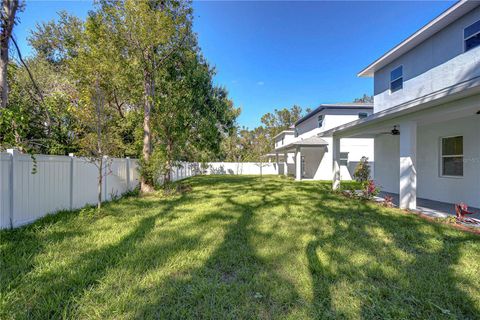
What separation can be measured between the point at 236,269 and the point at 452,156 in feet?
27.5

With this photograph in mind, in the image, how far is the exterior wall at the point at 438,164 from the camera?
6754 mm

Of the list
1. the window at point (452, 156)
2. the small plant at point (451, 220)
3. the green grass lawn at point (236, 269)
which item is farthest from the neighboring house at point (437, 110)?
the green grass lawn at point (236, 269)

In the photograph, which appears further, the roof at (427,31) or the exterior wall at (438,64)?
the exterior wall at (438,64)

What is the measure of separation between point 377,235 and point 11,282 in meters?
5.54

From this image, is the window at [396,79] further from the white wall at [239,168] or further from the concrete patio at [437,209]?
the white wall at [239,168]

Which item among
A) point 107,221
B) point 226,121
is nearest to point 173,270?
point 107,221

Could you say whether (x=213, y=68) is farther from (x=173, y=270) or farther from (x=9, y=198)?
(x=173, y=270)

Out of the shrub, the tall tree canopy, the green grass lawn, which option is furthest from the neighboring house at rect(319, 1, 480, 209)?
the tall tree canopy

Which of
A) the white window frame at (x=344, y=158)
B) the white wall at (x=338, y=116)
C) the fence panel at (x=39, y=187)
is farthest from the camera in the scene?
the white window frame at (x=344, y=158)

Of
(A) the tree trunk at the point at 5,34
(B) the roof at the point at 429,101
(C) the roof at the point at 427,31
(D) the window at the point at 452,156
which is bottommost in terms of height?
(D) the window at the point at 452,156

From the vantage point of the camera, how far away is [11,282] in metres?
2.56

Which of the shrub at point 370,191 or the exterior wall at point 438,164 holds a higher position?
the exterior wall at point 438,164

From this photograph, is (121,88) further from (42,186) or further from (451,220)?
(451,220)

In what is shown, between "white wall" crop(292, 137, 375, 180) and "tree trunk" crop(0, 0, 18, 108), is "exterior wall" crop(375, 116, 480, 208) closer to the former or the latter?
"white wall" crop(292, 137, 375, 180)
